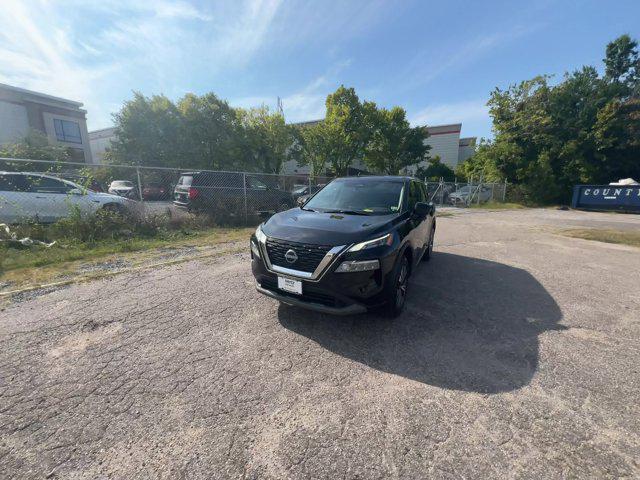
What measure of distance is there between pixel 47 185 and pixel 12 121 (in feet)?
91.5

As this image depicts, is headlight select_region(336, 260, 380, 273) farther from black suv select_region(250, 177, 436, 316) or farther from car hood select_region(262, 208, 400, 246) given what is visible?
car hood select_region(262, 208, 400, 246)

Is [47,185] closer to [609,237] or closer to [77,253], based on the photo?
[77,253]

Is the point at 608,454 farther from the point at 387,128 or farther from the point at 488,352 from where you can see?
the point at 387,128

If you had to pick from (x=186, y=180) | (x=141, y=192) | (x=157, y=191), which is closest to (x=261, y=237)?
(x=141, y=192)

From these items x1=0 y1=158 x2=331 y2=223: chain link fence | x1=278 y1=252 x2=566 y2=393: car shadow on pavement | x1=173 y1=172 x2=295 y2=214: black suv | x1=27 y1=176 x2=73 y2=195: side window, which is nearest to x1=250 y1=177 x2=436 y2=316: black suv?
x1=278 y1=252 x2=566 y2=393: car shadow on pavement

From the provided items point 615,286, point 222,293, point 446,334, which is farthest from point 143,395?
point 615,286

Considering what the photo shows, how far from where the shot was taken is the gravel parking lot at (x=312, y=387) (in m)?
1.66

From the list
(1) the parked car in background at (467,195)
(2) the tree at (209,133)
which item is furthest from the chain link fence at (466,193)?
(2) the tree at (209,133)

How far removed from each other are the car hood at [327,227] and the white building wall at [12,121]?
3262 centimetres

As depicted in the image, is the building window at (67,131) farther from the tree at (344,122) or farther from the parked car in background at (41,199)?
the parked car in background at (41,199)

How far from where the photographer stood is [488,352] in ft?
8.89

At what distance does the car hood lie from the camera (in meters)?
2.80

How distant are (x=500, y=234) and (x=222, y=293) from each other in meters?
9.10

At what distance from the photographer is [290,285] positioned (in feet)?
9.43
